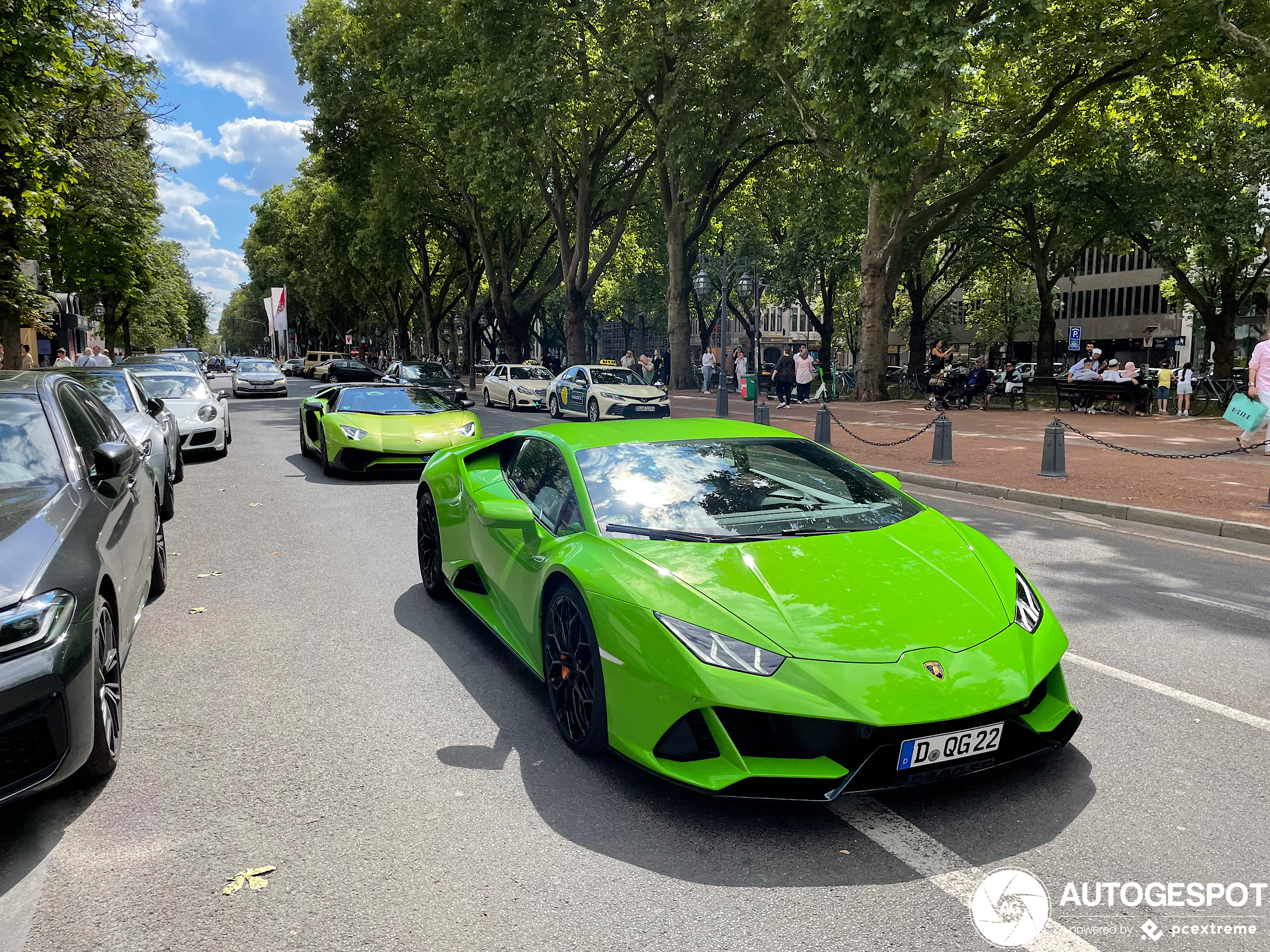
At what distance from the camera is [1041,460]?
14023mm

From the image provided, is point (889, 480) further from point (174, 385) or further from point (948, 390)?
point (948, 390)

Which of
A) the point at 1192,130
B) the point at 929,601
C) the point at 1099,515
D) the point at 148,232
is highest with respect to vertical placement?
the point at 1192,130

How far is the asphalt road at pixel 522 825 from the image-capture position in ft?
8.77

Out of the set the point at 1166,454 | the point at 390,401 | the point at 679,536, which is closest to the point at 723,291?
the point at 1166,454

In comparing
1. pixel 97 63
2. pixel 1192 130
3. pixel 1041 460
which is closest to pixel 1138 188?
pixel 1192 130

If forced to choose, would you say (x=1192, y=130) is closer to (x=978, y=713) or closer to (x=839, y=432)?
(x=839, y=432)

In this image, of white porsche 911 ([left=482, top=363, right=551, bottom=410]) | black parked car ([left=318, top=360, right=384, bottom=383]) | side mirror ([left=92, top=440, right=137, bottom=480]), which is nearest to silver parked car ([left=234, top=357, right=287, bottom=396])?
black parked car ([left=318, top=360, right=384, bottom=383])

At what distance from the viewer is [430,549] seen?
20.4ft

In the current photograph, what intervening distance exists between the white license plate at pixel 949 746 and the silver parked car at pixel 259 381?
122ft

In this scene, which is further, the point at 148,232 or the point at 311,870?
the point at 148,232

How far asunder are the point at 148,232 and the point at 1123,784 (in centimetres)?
3106

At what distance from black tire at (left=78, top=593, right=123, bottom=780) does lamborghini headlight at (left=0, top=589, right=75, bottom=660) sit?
19 centimetres

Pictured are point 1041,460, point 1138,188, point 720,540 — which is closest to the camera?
point 720,540

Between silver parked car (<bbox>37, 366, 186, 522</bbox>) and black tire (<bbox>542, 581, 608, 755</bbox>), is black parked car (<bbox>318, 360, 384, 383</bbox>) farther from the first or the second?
black tire (<bbox>542, 581, 608, 755</bbox>)
